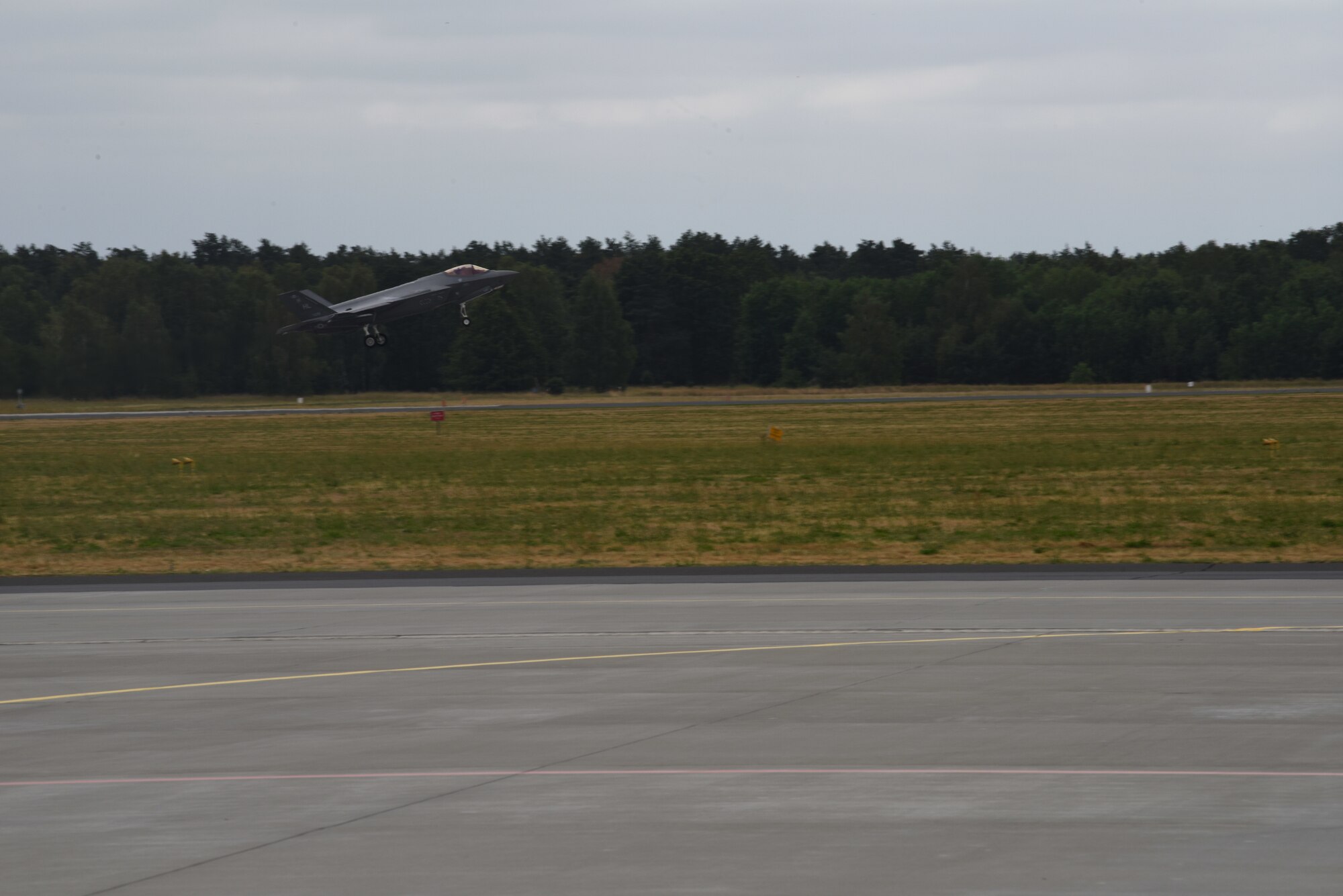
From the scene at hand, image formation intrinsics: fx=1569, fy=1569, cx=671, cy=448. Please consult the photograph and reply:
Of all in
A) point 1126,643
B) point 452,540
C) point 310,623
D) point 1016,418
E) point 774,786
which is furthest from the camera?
point 1016,418

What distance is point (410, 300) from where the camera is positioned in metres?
68.7

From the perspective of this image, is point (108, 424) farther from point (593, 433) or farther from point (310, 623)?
point (310, 623)

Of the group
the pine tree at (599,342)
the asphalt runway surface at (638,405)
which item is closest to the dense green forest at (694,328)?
the pine tree at (599,342)

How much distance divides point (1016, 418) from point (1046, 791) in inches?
2565

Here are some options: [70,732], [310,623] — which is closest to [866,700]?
[70,732]

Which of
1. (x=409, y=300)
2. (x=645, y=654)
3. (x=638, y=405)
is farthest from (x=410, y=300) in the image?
(x=645, y=654)

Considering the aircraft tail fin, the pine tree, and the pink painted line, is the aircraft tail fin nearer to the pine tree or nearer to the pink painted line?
the pink painted line

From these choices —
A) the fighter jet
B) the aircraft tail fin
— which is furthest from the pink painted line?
the aircraft tail fin

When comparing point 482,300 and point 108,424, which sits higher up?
point 482,300

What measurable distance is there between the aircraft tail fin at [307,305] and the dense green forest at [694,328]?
158 feet

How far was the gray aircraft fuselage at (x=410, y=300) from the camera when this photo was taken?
68.9 meters

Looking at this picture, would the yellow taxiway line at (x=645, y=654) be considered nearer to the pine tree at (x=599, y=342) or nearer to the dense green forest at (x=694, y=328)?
the dense green forest at (x=694, y=328)

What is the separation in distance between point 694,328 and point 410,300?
9762 cm

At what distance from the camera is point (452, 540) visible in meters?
31.2
